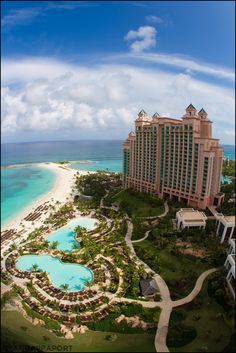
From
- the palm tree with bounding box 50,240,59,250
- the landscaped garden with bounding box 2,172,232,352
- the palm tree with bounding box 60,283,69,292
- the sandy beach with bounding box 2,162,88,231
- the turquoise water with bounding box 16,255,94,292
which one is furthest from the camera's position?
the sandy beach with bounding box 2,162,88,231

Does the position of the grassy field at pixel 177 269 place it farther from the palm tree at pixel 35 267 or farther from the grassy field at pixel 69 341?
the palm tree at pixel 35 267

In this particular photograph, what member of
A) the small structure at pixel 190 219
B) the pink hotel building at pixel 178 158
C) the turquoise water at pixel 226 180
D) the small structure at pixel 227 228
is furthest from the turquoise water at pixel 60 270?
the turquoise water at pixel 226 180

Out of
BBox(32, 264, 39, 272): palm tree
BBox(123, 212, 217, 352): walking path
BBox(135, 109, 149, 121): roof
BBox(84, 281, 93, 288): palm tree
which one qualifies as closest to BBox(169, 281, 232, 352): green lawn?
BBox(123, 212, 217, 352): walking path

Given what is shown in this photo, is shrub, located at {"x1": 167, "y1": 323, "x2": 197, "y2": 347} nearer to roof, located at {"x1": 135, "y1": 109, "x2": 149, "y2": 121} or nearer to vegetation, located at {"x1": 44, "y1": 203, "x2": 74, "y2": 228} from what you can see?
vegetation, located at {"x1": 44, "y1": 203, "x2": 74, "y2": 228}

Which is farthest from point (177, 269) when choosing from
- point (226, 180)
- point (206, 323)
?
point (226, 180)

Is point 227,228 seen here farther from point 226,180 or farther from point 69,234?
point 226,180

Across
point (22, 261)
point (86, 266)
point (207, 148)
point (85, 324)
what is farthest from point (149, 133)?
point (85, 324)

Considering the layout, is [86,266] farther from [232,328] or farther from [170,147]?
[170,147]
